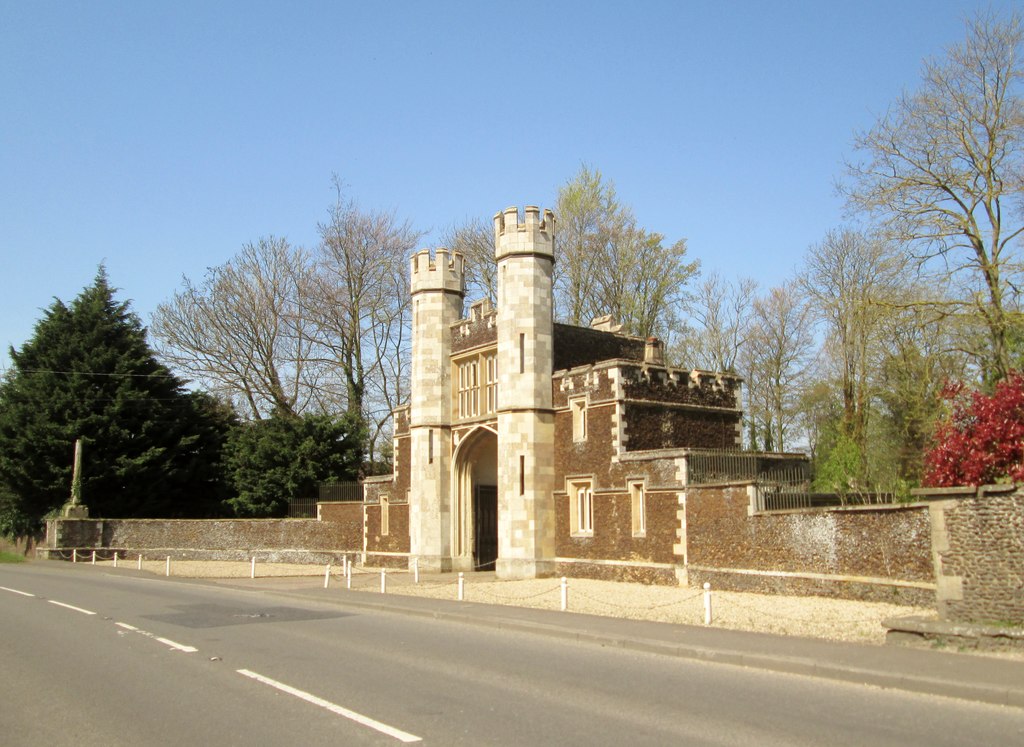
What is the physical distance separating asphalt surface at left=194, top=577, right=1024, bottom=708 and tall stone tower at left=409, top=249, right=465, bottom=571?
1214cm

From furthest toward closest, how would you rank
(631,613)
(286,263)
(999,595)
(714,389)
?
(286,263) → (714,389) → (631,613) → (999,595)

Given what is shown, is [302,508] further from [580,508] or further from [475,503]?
[580,508]

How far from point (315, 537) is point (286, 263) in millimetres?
16555

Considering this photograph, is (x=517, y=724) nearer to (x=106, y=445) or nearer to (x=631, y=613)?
(x=631, y=613)

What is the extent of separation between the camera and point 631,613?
55.3 feet

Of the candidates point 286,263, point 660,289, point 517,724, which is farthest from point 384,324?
point 517,724

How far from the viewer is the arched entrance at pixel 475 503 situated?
3011 centimetres

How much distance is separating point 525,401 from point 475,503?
5591 millimetres

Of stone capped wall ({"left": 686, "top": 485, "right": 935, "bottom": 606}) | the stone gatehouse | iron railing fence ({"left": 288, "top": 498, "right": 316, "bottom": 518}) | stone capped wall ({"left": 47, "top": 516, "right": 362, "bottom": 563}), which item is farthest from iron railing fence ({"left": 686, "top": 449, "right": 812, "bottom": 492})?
iron railing fence ({"left": 288, "top": 498, "right": 316, "bottom": 518})

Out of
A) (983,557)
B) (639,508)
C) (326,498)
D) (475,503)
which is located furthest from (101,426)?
(983,557)

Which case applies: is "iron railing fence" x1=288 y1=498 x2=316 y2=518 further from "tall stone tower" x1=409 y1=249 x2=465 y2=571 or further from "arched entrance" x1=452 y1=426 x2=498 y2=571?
"arched entrance" x1=452 y1=426 x2=498 y2=571

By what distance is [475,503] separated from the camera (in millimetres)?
30578

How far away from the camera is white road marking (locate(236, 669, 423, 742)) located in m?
7.35

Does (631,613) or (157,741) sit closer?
(157,741)
